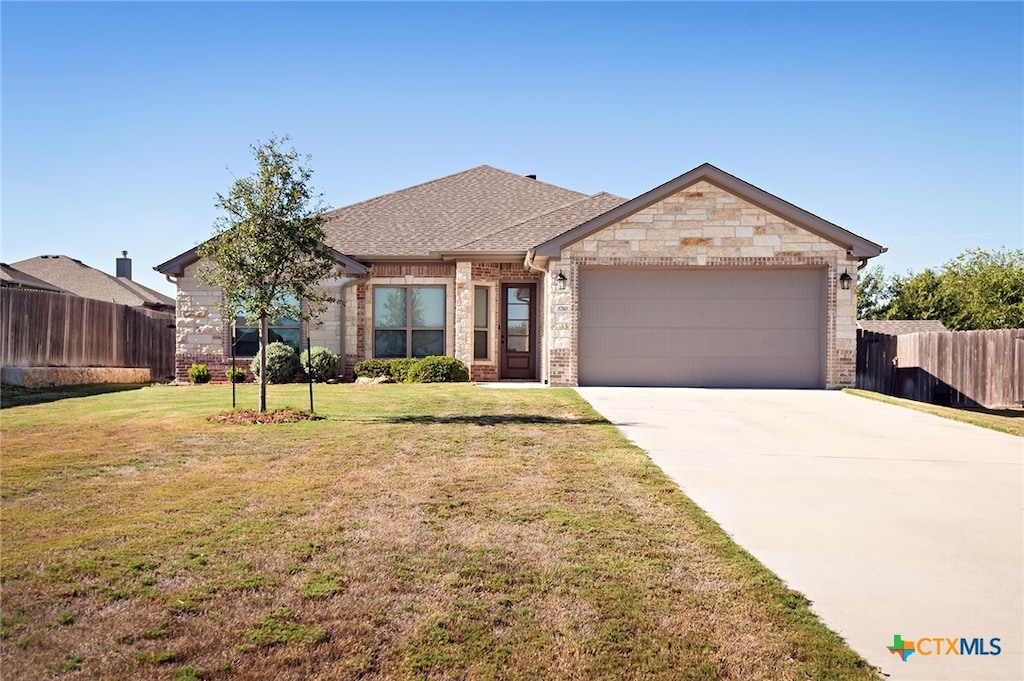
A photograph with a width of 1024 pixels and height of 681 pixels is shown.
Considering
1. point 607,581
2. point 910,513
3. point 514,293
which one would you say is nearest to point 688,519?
point 607,581

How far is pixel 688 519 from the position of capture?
17.9 ft

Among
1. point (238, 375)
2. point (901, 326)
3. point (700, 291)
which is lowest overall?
point (238, 375)

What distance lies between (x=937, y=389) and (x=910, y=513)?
591 inches

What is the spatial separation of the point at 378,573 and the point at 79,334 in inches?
744

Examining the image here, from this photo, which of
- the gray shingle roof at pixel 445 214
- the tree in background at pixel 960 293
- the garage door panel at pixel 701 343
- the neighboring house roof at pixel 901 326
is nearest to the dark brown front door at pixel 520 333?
the gray shingle roof at pixel 445 214

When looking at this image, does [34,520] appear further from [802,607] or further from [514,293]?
[514,293]

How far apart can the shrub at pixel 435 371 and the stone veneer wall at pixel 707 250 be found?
2780mm

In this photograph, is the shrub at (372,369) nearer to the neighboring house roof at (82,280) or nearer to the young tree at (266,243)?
the young tree at (266,243)

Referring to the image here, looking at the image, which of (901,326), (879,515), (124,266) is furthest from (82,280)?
(901,326)

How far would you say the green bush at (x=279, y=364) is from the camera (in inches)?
707

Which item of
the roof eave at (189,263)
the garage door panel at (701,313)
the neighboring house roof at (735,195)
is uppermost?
the neighboring house roof at (735,195)

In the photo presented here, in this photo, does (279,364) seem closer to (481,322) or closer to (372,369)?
(372,369)

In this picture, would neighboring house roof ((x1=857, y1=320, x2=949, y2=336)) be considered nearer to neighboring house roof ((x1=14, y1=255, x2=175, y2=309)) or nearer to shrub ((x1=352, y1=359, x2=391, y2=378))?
shrub ((x1=352, y1=359, x2=391, y2=378))

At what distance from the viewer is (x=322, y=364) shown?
18000mm
